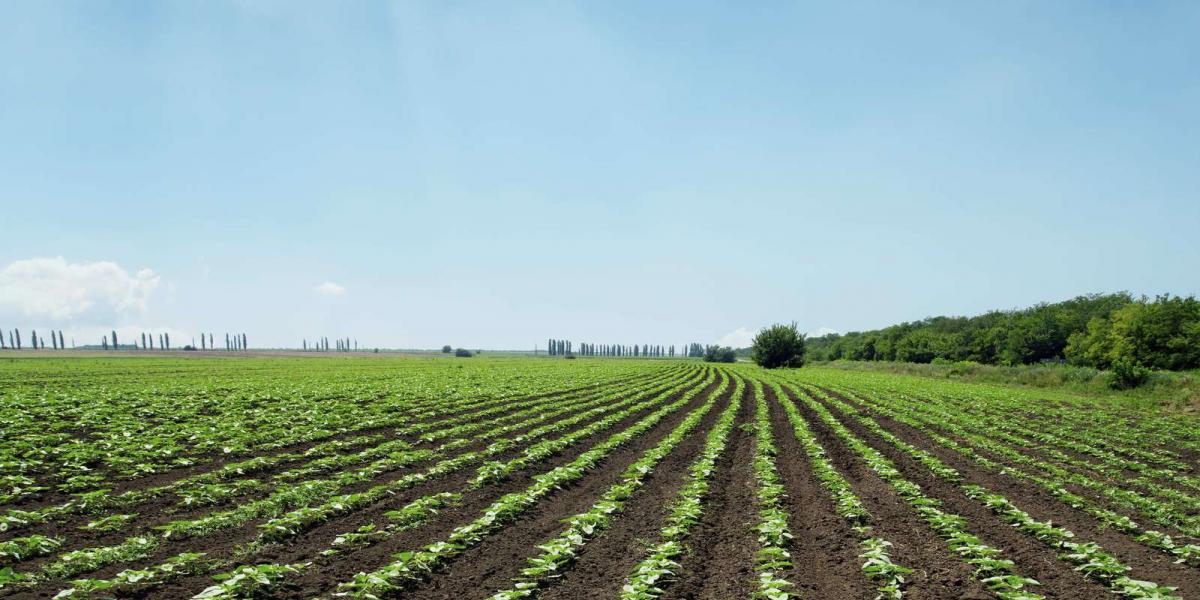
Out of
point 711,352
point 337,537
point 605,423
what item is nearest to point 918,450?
point 605,423

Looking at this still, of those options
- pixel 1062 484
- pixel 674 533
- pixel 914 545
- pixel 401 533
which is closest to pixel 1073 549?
pixel 914 545

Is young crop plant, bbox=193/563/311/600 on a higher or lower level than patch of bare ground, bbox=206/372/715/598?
higher

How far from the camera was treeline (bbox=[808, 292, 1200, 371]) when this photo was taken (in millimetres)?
65188

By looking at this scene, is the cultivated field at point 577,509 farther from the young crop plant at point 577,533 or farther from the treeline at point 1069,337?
the treeline at point 1069,337

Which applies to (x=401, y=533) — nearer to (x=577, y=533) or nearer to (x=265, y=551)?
(x=265, y=551)

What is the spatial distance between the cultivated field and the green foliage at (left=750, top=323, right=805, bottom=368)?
84.6m

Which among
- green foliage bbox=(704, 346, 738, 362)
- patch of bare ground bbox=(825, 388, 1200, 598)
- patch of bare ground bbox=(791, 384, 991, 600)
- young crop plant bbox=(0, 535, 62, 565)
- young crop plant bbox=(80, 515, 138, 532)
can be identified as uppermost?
young crop plant bbox=(0, 535, 62, 565)

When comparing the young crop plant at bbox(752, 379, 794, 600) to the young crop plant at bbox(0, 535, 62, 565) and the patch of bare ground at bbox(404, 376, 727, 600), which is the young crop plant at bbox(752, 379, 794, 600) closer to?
the patch of bare ground at bbox(404, 376, 727, 600)

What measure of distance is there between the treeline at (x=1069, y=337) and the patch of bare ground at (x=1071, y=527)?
4034 centimetres

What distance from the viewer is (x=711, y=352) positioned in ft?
611

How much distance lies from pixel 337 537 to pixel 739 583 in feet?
21.6

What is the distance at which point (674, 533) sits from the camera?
1010 centimetres

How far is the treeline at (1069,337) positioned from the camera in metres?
65.2

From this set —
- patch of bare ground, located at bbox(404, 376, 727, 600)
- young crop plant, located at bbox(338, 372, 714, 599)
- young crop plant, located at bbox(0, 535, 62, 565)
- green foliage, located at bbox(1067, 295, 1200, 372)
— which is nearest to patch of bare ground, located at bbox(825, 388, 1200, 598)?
patch of bare ground, located at bbox(404, 376, 727, 600)
